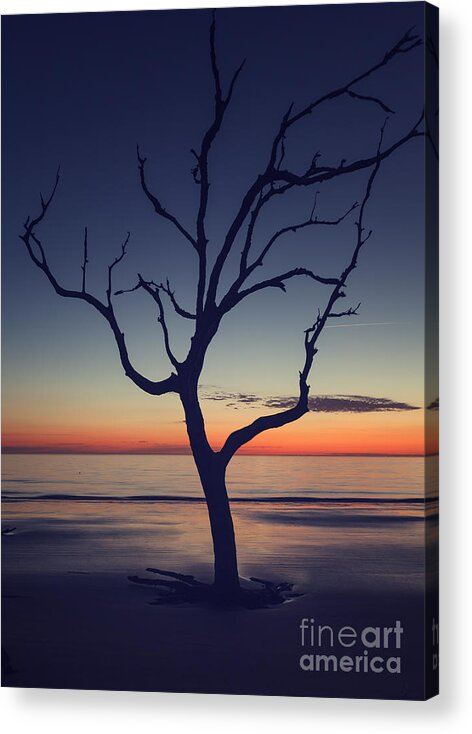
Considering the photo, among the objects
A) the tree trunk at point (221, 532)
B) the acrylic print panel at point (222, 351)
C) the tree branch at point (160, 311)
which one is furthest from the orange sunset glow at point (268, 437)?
the tree branch at point (160, 311)

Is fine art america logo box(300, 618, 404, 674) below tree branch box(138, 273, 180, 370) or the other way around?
below

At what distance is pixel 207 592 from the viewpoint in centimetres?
523

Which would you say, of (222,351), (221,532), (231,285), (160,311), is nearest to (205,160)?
(231,285)

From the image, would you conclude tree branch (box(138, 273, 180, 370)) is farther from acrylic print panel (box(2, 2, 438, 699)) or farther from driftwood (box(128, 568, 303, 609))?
Result: driftwood (box(128, 568, 303, 609))

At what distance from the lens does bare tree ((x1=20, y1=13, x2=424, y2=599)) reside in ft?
17.0

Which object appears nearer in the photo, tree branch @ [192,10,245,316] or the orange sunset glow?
the orange sunset glow

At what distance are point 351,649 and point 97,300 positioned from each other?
64.9 inches

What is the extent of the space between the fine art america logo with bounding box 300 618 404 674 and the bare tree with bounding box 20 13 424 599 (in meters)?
0.35

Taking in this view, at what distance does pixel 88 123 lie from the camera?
5.35 metres

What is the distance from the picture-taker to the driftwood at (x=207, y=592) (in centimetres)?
516

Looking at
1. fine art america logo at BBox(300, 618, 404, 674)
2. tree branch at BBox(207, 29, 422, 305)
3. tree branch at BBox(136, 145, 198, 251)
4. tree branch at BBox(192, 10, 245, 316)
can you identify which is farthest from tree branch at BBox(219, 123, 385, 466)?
fine art america logo at BBox(300, 618, 404, 674)

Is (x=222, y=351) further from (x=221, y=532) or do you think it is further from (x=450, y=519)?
(x=450, y=519)

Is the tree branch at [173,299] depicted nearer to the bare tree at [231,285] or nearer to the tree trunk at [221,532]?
the bare tree at [231,285]

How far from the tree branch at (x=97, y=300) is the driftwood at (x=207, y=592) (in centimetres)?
71
